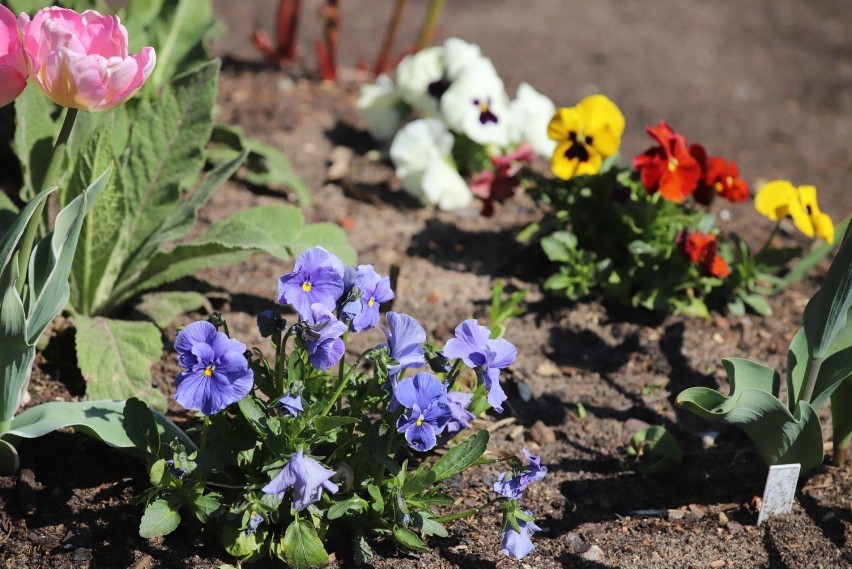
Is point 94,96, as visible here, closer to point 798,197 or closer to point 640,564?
point 640,564

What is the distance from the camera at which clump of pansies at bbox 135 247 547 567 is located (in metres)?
1.78

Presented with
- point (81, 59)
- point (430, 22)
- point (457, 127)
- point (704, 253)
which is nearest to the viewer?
point (81, 59)

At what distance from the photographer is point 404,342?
1.86 m

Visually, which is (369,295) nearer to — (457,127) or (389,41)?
(457,127)

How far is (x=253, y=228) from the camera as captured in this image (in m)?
2.54

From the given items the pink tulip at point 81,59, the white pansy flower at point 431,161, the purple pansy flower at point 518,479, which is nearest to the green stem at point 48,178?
the pink tulip at point 81,59

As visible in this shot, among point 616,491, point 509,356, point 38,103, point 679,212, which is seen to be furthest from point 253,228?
point 679,212

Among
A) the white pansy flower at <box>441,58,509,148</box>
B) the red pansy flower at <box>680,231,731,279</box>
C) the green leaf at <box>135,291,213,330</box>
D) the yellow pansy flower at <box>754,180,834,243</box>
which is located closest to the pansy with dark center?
the white pansy flower at <box>441,58,509,148</box>

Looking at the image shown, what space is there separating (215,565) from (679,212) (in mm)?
1851

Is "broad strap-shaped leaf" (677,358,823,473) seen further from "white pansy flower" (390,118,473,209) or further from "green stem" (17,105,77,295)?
"white pansy flower" (390,118,473,209)

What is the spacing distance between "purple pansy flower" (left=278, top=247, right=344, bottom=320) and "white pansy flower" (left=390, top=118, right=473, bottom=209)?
5.46ft

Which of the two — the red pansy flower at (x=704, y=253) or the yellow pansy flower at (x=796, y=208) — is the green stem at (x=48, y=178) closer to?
the red pansy flower at (x=704, y=253)

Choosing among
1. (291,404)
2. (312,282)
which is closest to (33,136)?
(312,282)

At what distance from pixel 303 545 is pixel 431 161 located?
1957mm
